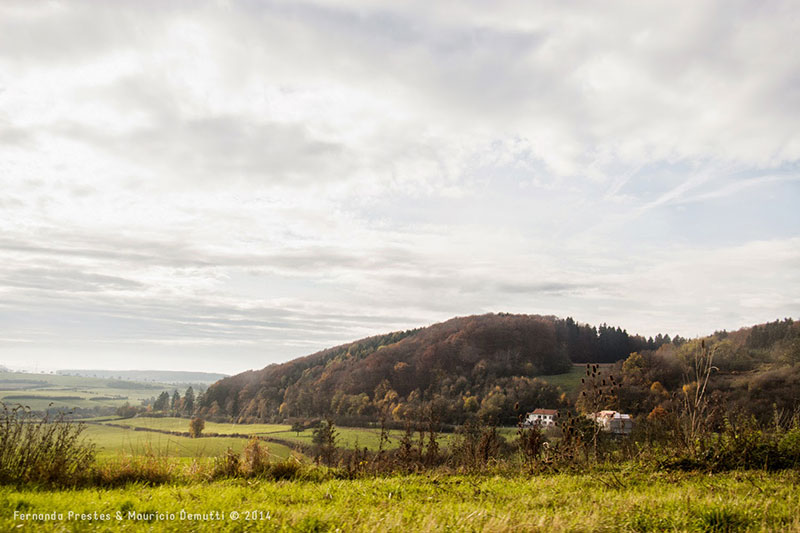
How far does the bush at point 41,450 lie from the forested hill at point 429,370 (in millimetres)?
49023

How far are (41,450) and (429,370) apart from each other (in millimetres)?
72855

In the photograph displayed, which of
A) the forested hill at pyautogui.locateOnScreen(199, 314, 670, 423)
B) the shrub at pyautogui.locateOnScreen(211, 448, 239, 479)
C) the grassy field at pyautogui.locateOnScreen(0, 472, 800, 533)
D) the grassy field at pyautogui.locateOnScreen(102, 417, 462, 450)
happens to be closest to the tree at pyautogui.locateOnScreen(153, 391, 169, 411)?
the grassy field at pyautogui.locateOnScreen(102, 417, 462, 450)

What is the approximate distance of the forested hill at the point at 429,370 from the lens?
6588 cm

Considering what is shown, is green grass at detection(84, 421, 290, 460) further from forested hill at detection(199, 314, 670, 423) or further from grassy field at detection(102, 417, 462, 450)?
forested hill at detection(199, 314, 670, 423)

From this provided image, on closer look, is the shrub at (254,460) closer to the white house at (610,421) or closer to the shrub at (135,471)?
the shrub at (135,471)

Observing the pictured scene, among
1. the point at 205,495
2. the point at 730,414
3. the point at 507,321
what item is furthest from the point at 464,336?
the point at 205,495

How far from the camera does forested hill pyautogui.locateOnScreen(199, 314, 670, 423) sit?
6588 centimetres

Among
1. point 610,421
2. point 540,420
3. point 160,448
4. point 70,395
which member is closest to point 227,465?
point 160,448

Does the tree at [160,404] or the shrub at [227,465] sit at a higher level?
the shrub at [227,465]

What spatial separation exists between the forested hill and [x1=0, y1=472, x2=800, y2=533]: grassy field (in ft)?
170

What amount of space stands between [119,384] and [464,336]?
369ft

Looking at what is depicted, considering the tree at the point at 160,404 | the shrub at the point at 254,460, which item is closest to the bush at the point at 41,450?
the shrub at the point at 254,460

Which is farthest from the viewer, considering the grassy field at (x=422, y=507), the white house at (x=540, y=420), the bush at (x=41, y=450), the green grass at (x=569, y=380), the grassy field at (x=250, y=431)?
the green grass at (x=569, y=380)

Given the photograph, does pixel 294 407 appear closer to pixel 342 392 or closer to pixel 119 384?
pixel 342 392
